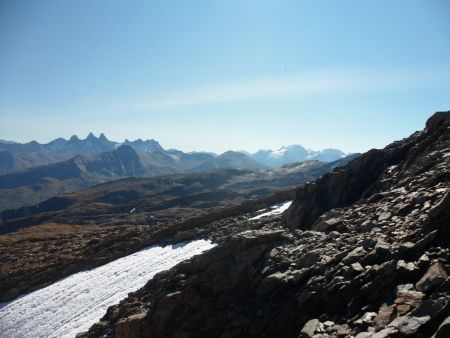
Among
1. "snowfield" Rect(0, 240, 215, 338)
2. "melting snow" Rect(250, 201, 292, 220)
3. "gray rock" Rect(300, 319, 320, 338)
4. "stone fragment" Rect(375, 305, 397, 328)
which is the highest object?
"melting snow" Rect(250, 201, 292, 220)

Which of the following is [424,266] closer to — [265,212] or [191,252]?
[191,252]

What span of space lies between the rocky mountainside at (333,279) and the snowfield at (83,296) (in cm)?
463

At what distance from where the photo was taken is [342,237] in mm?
23344

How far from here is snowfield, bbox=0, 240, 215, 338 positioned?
35.2 m

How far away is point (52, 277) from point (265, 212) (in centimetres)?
2924

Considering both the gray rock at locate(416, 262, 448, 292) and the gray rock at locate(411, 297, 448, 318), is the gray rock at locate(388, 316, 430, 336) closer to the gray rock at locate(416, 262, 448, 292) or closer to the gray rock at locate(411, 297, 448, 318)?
the gray rock at locate(411, 297, 448, 318)

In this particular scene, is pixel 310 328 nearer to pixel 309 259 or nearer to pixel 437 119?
pixel 309 259

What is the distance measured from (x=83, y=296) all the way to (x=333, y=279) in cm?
2973

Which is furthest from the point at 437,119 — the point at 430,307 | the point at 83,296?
the point at 83,296

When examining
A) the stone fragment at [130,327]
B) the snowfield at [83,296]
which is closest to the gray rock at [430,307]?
the stone fragment at [130,327]

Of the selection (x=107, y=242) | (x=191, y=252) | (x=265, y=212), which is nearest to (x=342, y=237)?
(x=191, y=252)

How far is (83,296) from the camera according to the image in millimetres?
39969

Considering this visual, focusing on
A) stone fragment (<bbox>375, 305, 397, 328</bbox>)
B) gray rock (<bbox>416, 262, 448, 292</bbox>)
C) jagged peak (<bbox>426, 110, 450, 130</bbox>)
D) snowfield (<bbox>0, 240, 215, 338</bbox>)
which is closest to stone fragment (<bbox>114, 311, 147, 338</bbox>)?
snowfield (<bbox>0, 240, 215, 338</bbox>)

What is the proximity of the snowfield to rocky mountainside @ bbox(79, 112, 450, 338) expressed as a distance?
Result: 463 cm
